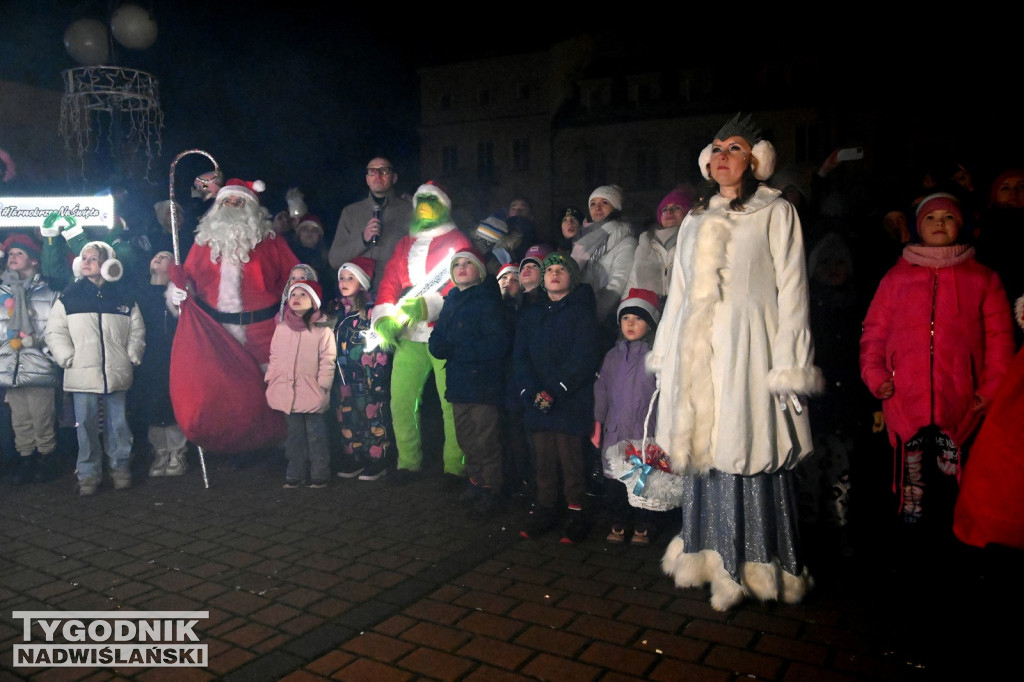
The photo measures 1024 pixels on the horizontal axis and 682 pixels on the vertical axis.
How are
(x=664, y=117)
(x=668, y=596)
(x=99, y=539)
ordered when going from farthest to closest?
(x=664, y=117), (x=99, y=539), (x=668, y=596)

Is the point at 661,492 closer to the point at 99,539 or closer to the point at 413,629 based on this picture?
the point at 413,629

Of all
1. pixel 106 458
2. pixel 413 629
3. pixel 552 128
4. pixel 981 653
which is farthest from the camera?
pixel 552 128

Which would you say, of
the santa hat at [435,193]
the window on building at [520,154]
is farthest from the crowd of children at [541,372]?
the window on building at [520,154]

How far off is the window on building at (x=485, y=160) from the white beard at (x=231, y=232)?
1212 inches

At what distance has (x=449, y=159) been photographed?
38.3m

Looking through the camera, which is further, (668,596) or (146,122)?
(146,122)

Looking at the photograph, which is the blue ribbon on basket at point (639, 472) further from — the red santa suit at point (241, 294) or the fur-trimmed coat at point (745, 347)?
the red santa suit at point (241, 294)

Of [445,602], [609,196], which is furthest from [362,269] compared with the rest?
[445,602]

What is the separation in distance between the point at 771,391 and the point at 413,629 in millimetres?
2049

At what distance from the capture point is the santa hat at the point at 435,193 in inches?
262

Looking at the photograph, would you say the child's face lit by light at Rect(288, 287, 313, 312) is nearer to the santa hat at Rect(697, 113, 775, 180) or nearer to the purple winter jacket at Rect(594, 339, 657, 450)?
the purple winter jacket at Rect(594, 339, 657, 450)

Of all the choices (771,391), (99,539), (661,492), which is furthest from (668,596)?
(99,539)

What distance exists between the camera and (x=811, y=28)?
3127 cm

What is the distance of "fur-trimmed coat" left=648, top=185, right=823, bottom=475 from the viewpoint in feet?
12.2
